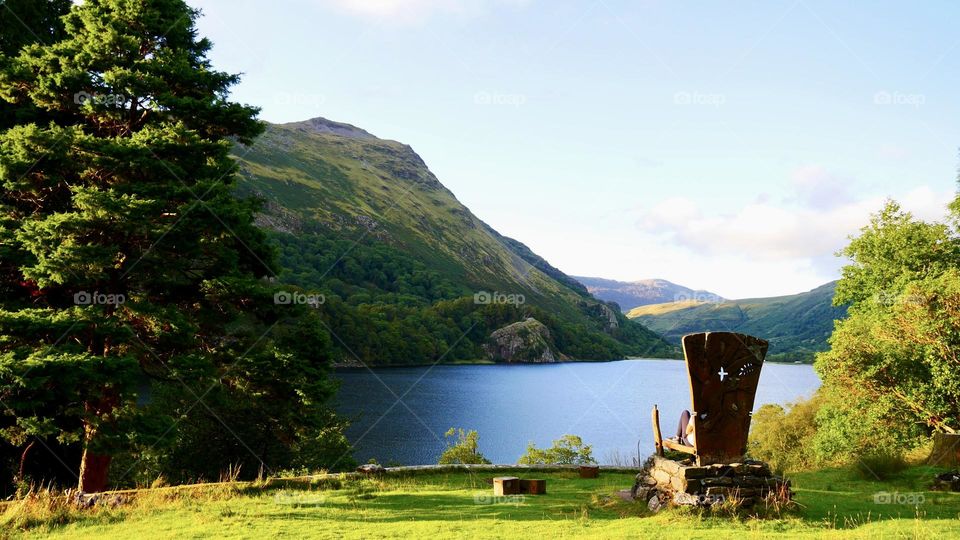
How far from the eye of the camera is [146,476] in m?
33.0

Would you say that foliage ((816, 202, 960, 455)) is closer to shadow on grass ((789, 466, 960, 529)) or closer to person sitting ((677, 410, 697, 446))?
shadow on grass ((789, 466, 960, 529))

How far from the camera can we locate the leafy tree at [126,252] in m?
16.7

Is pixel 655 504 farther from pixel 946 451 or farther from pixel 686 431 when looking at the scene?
pixel 946 451

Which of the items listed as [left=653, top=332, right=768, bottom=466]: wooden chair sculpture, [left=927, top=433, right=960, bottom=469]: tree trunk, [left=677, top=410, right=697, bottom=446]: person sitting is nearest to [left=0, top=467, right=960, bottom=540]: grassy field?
[left=653, top=332, right=768, bottom=466]: wooden chair sculpture

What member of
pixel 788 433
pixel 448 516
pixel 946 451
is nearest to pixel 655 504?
pixel 448 516

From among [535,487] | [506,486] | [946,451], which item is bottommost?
[535,487]

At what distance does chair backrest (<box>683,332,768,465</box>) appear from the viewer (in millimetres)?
15000

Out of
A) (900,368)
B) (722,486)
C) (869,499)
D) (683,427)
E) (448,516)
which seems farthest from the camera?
(900,368)

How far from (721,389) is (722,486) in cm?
240

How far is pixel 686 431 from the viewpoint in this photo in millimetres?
15758

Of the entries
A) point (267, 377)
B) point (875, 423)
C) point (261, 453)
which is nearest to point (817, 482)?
point (875, 423)

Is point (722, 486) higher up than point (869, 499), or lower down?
higher up

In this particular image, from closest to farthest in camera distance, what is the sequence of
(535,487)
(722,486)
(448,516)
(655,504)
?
1. (722,486)
2. (448,516)
3. (655,504)
4. (535,487)

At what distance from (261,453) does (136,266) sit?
18.6m
